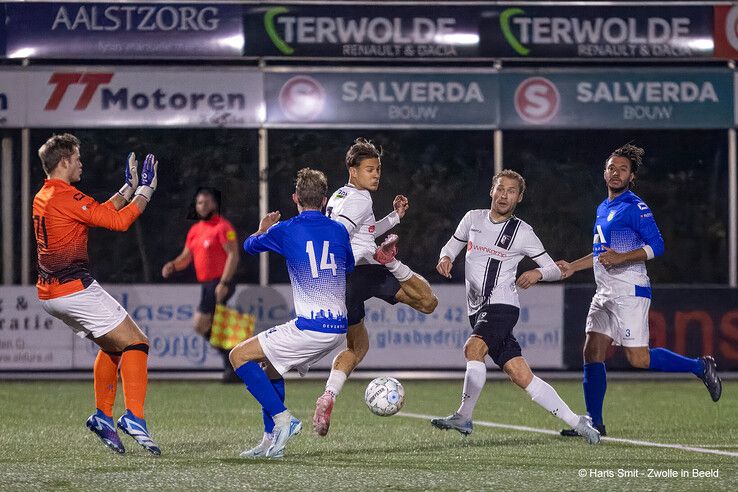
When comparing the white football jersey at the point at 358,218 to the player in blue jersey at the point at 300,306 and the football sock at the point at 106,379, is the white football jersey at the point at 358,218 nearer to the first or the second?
the player in blue jersey at the point at 300,306

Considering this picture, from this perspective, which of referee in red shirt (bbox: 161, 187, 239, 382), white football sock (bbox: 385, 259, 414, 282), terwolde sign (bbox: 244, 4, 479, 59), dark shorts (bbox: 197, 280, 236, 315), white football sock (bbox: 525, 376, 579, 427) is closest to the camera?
white football sock (bbox: 525, 376, 579, 427)

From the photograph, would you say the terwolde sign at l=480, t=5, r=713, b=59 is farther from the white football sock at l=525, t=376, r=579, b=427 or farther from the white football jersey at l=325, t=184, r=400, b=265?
the white football sock at l=525, t=376, r=579, b=427

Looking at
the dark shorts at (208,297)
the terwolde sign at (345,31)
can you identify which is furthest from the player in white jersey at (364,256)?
the terwolde sign at (345,31)

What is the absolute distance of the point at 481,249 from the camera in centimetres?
875

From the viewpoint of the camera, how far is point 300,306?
764 cm

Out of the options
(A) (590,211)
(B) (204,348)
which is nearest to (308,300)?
(B) (204,348)

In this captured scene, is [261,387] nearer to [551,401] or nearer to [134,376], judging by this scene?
[134,376]

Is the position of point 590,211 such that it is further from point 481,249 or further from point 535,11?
point 481,249

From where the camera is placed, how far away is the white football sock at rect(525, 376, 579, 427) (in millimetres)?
8391

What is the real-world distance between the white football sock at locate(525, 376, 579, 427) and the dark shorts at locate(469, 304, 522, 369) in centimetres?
24

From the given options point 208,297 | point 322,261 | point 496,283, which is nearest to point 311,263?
point 322,261

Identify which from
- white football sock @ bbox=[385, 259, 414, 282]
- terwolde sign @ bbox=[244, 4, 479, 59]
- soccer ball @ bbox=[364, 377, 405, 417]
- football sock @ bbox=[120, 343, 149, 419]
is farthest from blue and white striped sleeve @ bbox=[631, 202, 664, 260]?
terwolde sign @ bbox=[244, 4, 479, 59]

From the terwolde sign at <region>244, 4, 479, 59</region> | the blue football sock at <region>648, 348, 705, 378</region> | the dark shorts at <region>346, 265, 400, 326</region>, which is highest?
the terwolde sign at <region>244, 4, 479, 59</region>

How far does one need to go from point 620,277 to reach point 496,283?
1051mm
